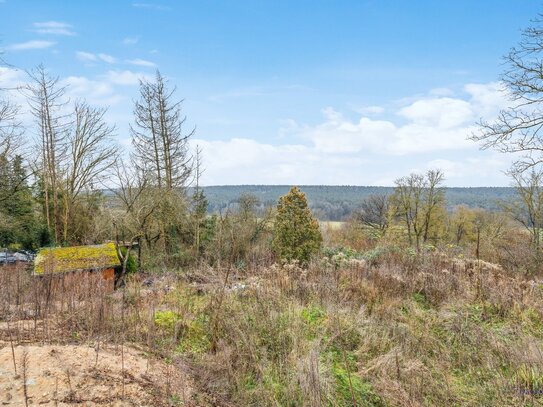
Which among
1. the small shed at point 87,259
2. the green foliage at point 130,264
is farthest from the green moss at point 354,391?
the green foliage at point 130,264

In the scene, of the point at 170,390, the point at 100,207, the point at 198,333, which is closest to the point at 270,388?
the point at 170,390

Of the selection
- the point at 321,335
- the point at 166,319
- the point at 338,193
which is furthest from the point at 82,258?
the point at 338,193

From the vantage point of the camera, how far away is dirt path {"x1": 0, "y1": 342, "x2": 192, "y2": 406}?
3416 millimetres

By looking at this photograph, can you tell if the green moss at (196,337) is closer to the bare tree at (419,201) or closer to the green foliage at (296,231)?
the green foliage at (296,231)

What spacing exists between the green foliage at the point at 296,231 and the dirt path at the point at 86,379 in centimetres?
995

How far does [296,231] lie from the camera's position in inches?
568

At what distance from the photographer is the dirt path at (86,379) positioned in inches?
134

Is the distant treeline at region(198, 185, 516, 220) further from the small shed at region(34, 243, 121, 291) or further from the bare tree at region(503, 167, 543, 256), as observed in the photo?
the small shed at region(34, 243, 121, 291)

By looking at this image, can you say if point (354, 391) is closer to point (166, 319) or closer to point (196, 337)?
point (196, 337)

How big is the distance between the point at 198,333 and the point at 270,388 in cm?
179

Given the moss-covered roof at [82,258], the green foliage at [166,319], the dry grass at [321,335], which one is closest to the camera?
the dry grass at [321,335]

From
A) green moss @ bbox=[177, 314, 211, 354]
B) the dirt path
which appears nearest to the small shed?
green moss @ bbox=[177, 314, 211, 354]

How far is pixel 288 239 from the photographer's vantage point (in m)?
14.4

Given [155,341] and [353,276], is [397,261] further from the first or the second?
[155,341]
